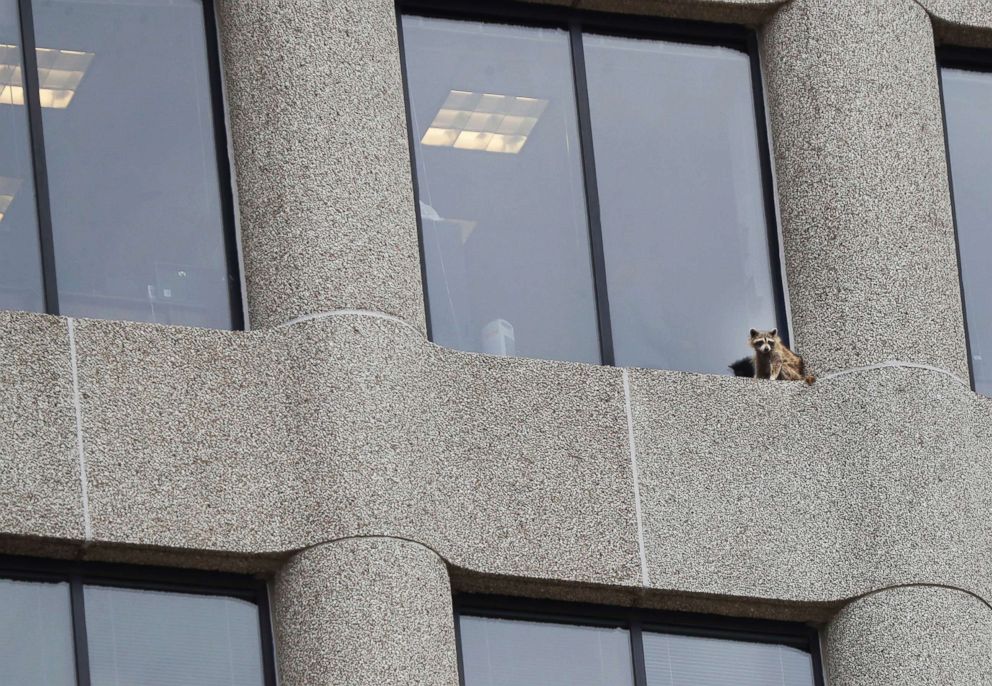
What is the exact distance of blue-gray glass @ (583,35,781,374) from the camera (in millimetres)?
25859

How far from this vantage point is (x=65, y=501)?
22.6m

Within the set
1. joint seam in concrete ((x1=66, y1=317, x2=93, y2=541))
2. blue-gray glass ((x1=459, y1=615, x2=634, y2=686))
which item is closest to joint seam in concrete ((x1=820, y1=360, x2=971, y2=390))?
blue-gray glass ((x1=459, y1=615, x2=634, y2=686))

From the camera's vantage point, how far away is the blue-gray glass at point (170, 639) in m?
22.6

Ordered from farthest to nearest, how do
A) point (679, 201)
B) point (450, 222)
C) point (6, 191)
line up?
1. point (679, 201)
2. point (450, 222)
3. point (6, 191)

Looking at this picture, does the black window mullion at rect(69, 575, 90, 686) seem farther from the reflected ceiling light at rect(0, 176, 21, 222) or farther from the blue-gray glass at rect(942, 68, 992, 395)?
the blue-gray glass at rect(942, 68, 992, 395)

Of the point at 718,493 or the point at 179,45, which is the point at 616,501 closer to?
the point at 718,493

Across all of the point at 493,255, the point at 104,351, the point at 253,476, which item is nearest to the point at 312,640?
the point at 253,476

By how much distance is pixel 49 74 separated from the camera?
24344mm

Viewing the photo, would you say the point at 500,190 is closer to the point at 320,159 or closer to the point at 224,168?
the point at 320,159

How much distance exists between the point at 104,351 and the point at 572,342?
14.6ft

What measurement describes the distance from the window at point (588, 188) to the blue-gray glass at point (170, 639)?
3.38 meters

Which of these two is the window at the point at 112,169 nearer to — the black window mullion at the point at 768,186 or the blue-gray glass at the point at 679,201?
the blue-gray glass at the point at 679,201

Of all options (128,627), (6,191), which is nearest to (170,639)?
(128,627)

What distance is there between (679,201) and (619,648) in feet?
14.3
